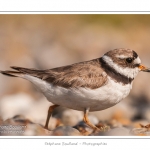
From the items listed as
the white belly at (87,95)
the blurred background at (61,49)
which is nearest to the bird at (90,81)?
the white belly at (87,95)

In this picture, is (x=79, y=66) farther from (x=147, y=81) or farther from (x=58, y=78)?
(x=147, y=81)

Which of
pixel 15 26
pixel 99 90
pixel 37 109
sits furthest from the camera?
pixel 15 26

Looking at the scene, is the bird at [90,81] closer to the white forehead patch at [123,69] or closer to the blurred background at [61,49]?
the white forehead patch at [123,69]

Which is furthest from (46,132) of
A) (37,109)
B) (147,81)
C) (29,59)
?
(147,81)

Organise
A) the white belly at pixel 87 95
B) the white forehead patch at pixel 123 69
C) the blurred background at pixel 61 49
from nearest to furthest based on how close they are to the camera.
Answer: the white belly at pixel 87 95 → the white forehead patch at pixel 123 69 → the blurred background at pixel 61 49

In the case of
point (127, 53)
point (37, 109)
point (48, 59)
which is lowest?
point (37, 109)

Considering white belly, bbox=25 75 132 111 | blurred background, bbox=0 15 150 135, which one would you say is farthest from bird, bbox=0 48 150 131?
blurred background, bbox=0 15 150 135

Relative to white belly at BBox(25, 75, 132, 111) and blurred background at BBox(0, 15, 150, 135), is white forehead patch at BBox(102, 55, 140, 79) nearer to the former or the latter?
white belly at BBox(25, 75, 132, 111)
